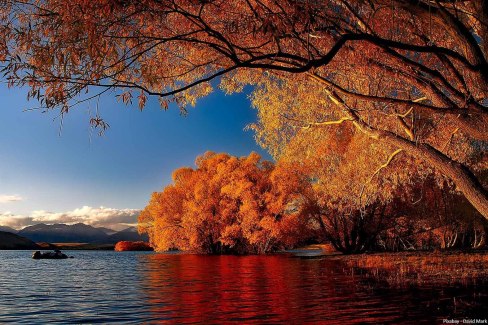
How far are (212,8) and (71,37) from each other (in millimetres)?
4248

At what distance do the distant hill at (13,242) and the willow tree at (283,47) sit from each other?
12017cm

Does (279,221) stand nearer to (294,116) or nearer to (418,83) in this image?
(294,116)

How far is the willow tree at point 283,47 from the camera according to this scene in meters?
7.31

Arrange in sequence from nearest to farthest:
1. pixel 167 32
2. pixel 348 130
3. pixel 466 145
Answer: pixel 167 32 → pixel 466 145 → pixel 348 130

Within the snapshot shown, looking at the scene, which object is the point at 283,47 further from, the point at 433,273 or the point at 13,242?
the point at 13,242

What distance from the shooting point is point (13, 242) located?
11912 cm

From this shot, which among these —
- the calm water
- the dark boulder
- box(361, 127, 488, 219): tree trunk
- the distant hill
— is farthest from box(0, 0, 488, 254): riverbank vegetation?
the distant hill

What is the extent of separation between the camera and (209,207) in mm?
49188

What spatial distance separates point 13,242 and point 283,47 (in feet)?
411

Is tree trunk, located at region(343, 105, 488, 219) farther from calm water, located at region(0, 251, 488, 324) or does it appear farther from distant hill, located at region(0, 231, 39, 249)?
distant hill, located at region(0, 231, 39, 249)

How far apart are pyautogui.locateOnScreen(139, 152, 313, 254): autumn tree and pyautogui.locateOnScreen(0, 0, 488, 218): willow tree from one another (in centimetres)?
2677

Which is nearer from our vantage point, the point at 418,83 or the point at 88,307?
the point at 418,83

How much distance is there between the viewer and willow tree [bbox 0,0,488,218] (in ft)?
24.0

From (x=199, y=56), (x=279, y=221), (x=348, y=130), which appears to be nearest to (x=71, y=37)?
(x=199, y=56)
